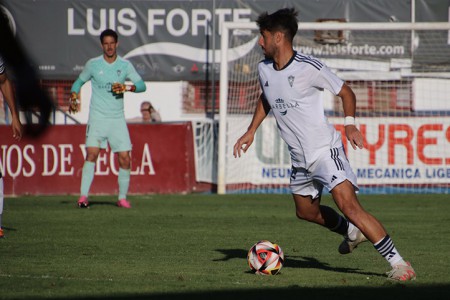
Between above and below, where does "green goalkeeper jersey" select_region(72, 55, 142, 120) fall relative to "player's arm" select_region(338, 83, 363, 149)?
above

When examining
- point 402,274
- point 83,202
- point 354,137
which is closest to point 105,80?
point 83,202

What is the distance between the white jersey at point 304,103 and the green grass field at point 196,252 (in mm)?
1097

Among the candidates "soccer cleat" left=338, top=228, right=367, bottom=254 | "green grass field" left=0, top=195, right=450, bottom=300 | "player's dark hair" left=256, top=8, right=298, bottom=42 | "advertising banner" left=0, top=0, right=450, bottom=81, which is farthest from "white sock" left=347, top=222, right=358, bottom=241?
"advertising banner" left=0, top=0, right=450, bottom=81

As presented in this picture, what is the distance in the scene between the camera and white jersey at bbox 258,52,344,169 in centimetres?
802

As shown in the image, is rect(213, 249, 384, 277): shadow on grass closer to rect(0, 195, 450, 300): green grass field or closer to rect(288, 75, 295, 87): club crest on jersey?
rect(0, 195, 450, 300): green grass field

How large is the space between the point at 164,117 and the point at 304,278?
17.9 metres

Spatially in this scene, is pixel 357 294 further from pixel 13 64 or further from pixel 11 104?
pixel 13 64

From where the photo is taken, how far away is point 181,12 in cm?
2441

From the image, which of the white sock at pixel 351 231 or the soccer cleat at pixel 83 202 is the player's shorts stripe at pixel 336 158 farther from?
the soccer cleat at pixel 83 202

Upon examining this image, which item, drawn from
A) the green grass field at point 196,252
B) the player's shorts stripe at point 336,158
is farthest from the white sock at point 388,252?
the player's shorts stripe at point 336,158

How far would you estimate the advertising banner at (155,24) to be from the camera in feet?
78.3

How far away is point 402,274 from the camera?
7.54m

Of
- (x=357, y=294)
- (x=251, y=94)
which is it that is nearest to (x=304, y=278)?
(x=357, y=294)

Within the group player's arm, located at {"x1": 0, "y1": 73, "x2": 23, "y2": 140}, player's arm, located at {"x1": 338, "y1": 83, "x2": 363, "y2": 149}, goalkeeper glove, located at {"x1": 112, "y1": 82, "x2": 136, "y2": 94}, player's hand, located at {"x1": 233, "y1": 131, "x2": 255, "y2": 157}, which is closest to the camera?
player's arm, located at {"x1": 338, "y1": 83, "x2": 363, "y2": 149}
